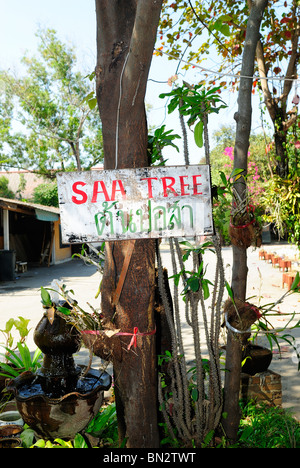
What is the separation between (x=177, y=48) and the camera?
7.39 meters

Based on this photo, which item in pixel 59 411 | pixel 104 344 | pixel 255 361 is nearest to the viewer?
pixel 104 344

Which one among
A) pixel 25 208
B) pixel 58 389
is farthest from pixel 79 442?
pixel 25 208

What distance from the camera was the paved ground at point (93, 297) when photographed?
443 centimetres

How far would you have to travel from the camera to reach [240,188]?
2.71 m

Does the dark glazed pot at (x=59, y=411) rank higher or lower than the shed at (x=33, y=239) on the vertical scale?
lower

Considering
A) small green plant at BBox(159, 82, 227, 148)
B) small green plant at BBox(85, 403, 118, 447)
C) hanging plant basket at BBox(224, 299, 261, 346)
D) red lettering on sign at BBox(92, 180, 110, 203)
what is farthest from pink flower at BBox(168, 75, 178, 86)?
Result: small green plant at BBox(85, 403, 118, 447)

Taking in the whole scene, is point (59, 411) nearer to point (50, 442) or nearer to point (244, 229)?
point (50, 442)

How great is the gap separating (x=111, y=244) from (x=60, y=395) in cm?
107

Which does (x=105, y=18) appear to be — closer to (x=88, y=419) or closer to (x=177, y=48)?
(x=88, y=419)

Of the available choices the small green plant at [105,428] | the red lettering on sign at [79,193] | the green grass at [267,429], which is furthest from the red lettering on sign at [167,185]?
the green grass at [267,429]

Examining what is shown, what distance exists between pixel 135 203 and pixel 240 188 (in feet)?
2.61

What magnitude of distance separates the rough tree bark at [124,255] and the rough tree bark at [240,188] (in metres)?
0.57

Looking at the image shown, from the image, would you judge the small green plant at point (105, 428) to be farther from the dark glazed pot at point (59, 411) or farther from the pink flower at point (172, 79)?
the pink flower at point (172, 79)

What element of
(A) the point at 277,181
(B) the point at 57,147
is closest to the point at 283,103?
(A) the point at 277,181
